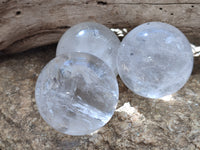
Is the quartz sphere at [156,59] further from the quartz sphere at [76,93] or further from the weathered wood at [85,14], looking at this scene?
the weathered wood at [85,14]

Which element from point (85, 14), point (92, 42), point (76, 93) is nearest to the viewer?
point (76, 93)

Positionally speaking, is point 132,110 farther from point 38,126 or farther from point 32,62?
point 32,62

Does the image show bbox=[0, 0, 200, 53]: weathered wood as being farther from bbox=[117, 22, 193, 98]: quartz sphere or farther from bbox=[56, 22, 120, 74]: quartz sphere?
bbox=[117, 22, 193, 98]: quartz sphere

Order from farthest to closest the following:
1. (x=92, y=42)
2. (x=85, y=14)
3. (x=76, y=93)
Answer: (x=85, y=14), (x=92, y=42), (x=76, y=93)

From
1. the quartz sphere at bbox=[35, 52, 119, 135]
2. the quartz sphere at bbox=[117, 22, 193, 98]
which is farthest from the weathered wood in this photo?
the quartz sphere at bbox=[35, 52, 119, 135]

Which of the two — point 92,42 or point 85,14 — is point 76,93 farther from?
point 85,14

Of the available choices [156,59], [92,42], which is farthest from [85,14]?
[156,59]
